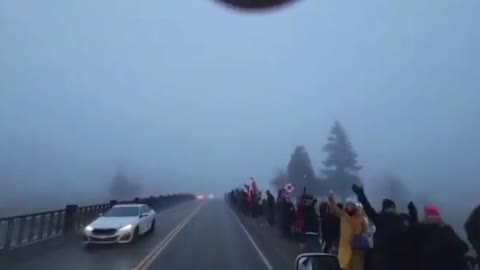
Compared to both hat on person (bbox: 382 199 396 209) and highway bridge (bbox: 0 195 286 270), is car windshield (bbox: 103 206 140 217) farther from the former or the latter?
hat on person (bbox: 382 199 396 209)

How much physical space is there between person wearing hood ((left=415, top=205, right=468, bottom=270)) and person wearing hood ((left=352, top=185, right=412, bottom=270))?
278 mm

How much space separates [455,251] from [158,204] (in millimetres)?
54182

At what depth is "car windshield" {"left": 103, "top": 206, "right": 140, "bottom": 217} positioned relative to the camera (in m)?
23.3

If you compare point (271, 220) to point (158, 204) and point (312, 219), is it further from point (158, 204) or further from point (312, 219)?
point (158, 204)

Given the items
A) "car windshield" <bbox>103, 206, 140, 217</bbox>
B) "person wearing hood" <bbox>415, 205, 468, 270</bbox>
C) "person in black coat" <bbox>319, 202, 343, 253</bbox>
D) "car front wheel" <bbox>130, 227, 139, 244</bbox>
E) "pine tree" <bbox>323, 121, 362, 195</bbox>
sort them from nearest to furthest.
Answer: "person wearing hood" <bbox>415, 205, 468, 270</bbox>
"person in black coat" <bbox>319, 202, 343, 253</bbox>
"car front wheel" <bbox>130, 227, 139, 244</bbox>
"car windshield" <bbox>103, 206, 140, 217</bbox>
"pine tree" <bbox>323, 121, 362, 195</bbox>

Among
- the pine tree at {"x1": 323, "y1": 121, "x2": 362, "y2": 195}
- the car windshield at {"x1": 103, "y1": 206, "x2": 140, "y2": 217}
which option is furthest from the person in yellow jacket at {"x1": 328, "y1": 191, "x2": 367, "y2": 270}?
the pine tree at {"x1": 323, "y1": 121, "x2": 362, "y2": 195}

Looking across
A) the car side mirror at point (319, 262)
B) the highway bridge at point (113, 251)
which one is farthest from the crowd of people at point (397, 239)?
the highway bridge at point (113, 251)

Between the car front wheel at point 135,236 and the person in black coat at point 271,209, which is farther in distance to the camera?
the person in black coat at point 271,209

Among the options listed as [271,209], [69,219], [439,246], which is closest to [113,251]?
[69,219]

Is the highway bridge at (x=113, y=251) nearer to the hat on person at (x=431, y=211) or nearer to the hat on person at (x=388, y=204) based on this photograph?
the hat on person at (x=388, y=204)

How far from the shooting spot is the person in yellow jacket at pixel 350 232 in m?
8.56

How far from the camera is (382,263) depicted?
25.2ft

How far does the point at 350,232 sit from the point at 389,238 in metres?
1.40

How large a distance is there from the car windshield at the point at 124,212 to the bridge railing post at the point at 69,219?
2290mm
